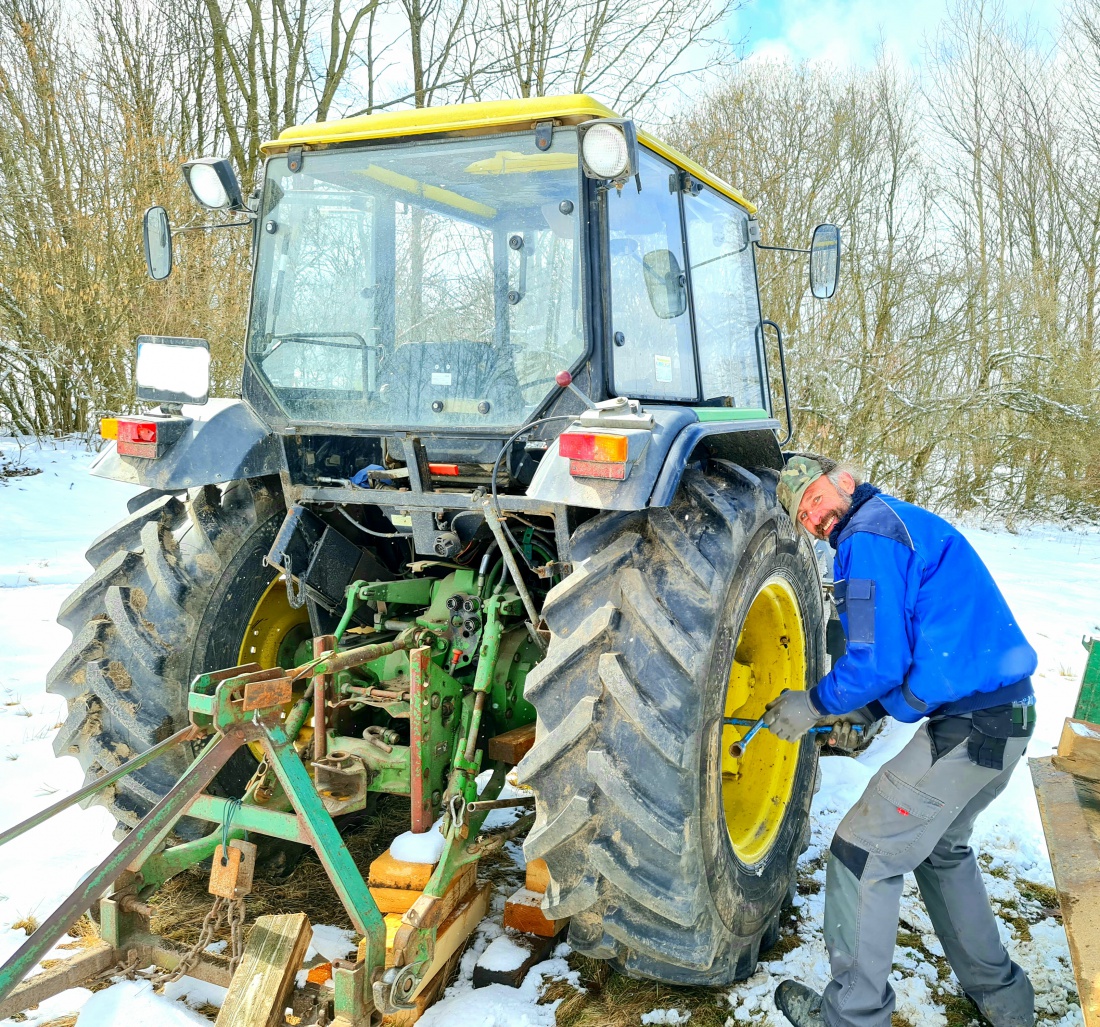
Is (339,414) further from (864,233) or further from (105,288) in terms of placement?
(864,233)

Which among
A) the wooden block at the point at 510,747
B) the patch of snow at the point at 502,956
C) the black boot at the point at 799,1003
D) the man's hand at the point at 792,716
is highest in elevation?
Result: the man's hand at the point at 792,716

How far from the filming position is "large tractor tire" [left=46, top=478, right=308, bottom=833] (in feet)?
9.75

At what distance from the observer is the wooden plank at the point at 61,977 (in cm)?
219

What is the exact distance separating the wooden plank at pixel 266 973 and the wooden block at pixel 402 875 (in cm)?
34

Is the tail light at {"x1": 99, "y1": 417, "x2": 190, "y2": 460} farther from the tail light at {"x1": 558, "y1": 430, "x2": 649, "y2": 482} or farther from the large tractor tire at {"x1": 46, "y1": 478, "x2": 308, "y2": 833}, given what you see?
the tail light at {"x1": 558, "y1": 430, "x2": 649, "y2": 482}

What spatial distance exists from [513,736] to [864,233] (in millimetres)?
12247

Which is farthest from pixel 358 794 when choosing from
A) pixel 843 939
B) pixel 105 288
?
pixel 105 288

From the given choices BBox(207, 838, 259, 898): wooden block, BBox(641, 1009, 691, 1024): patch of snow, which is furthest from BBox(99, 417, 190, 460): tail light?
BBox(641, 1009, 691, 1024): patch of snow

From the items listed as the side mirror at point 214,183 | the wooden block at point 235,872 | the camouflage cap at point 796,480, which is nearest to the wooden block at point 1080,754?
the camouflage cap at point 796,480

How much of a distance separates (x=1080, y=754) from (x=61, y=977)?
315cm

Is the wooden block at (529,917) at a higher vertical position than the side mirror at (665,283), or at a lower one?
lower

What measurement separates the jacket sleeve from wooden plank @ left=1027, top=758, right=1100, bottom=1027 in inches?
22.3

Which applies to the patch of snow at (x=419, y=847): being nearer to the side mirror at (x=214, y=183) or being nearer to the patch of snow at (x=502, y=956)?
the patch of snow at (x=502, y=956)

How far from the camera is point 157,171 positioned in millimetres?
11375
